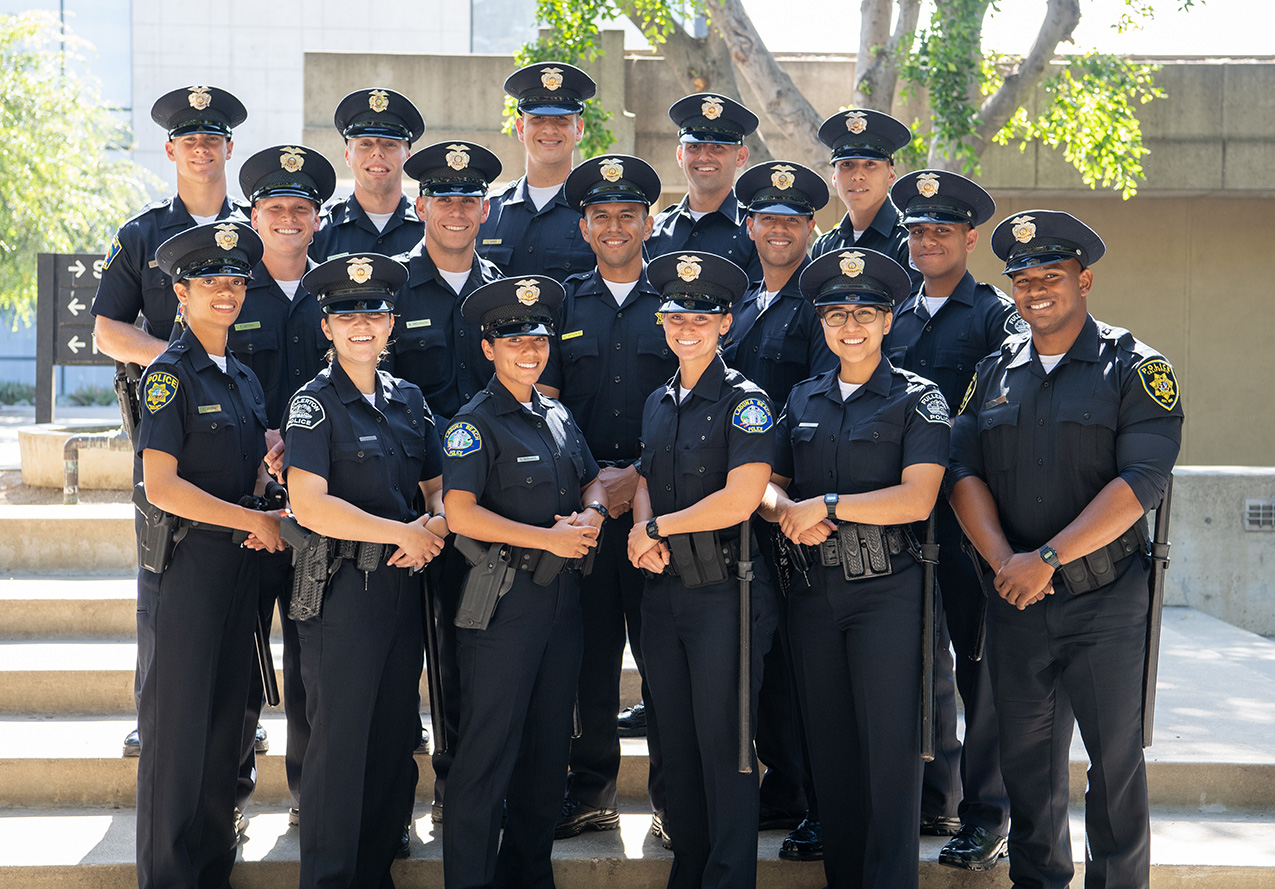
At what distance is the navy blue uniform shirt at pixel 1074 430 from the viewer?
3.38 m

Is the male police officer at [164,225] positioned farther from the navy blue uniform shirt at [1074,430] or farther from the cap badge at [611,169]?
the navy blue uniform shirt at [1074,430]

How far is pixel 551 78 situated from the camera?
4555 millimetres

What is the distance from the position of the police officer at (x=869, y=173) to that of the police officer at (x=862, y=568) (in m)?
0.80

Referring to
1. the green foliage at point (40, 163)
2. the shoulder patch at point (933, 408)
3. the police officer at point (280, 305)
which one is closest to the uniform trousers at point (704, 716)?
the shoulder patch at point (933, 408)

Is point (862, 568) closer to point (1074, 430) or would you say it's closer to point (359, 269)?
point (1074, 430)

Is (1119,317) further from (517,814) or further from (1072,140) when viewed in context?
(517,814)

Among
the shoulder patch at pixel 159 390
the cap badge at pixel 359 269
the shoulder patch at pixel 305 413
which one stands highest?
the cap badge at pixel 359 269

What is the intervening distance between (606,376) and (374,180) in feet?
4.26

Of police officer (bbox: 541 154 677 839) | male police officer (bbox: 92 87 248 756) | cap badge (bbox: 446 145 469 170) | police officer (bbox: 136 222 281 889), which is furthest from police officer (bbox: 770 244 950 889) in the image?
male police officer (bbox: 92 87 248 756)

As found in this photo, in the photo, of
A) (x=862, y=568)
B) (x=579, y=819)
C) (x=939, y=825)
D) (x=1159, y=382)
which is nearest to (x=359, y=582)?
(x=579, y=819)

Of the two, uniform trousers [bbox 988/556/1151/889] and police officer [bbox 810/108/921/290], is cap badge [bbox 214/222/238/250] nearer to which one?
police officer [bbox 810/108/921/290]

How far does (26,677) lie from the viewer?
4.80 meters

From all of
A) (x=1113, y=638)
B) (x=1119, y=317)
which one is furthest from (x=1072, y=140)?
(x=1113, y=638)

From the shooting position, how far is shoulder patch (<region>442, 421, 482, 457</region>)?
3.45 metres
